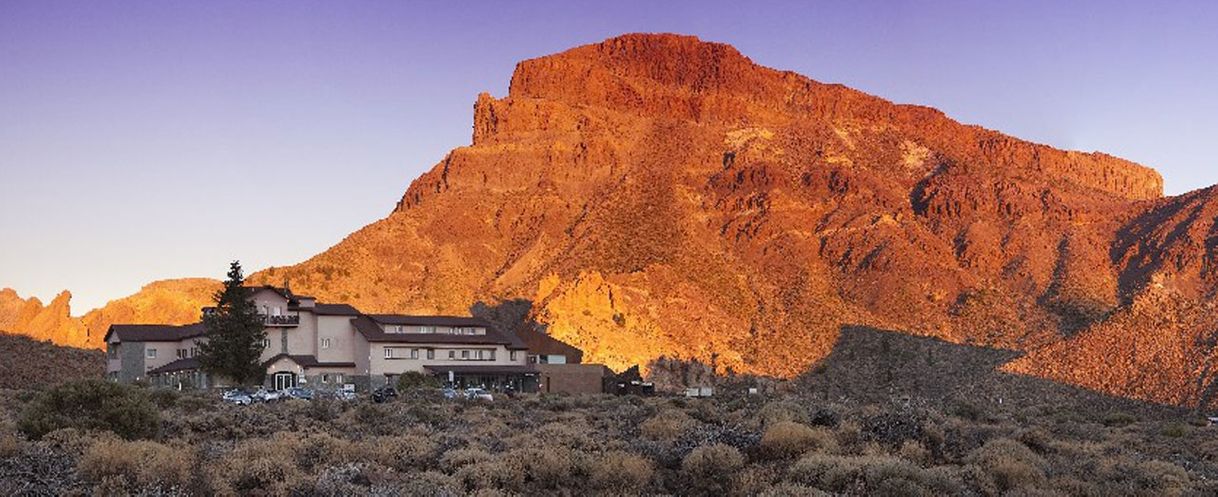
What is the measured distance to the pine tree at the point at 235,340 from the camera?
2331 inches

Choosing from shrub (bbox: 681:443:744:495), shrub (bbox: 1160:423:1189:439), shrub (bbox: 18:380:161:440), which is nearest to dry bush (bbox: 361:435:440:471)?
shrub (bbox: 681:443:744:495)

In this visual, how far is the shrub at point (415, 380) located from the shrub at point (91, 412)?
35987mm

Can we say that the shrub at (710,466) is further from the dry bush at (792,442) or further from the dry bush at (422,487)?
the dry bush at (422,487)

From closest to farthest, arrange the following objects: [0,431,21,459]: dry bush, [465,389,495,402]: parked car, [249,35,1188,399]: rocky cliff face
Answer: [0,431,21,459]: dry bush < [465,389,495,402]: parked car < [249,35,1188,399]: rocky cliff face

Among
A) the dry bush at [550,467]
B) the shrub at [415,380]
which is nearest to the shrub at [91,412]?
the dry bush at [550,467]

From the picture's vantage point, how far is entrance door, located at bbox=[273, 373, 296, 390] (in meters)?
63.9

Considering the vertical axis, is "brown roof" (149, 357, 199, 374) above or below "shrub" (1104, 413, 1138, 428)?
above

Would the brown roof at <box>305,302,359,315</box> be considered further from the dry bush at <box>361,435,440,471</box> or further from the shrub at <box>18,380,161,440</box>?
the dry bush at <box>361,435,440,471</box>

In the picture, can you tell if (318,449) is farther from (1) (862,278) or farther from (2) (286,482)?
(1) (862,278)

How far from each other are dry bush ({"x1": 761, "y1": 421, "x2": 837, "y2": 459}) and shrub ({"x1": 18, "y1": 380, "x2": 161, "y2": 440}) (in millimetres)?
15252

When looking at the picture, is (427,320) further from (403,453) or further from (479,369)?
(403,453)

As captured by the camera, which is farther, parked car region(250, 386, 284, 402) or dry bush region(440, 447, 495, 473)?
parked car region(250, 386, 284, 402)

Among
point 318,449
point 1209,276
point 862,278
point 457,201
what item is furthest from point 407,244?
point 318,449

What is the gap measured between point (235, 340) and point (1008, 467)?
48.8m
